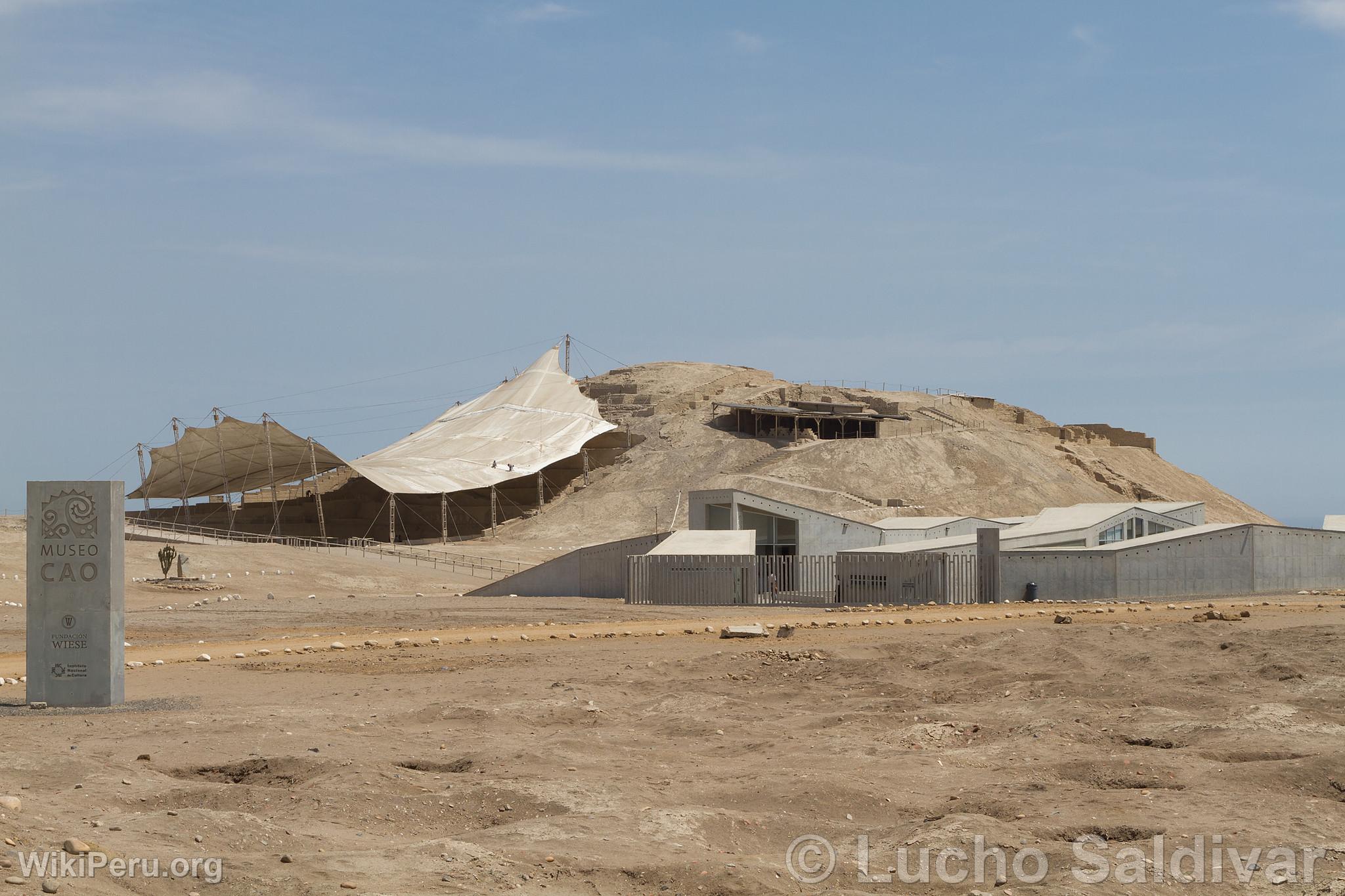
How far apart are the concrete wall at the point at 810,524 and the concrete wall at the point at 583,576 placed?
9.27ft

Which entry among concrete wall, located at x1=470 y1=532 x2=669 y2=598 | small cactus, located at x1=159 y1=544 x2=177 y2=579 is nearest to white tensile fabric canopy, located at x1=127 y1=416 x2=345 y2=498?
small cactus, located at x1=159 y1=544 x2=177 y2=579

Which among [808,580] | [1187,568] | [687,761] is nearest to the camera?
[687,761]

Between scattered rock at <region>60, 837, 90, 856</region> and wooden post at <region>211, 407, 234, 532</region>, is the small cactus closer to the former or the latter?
wooden post at <region>211, 407, 234, 532</region>

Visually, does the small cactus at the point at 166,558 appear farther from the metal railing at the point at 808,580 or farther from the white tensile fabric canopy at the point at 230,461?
the white tensile fabric canopy at the point at 230,461

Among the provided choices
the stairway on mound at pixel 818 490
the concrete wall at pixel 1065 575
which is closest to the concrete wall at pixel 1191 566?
the concrete wall at pixel 1065 575

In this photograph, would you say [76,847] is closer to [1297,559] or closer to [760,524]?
[1297,559]

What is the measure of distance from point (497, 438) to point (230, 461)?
16.3 m

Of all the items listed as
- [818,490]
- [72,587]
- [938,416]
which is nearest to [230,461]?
[818,490]

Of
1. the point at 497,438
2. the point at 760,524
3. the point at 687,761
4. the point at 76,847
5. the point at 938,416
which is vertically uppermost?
the point at 938,416

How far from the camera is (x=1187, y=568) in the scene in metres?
34.0

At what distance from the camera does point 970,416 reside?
9156cm

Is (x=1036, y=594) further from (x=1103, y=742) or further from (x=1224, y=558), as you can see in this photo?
(x=1103, y=742)

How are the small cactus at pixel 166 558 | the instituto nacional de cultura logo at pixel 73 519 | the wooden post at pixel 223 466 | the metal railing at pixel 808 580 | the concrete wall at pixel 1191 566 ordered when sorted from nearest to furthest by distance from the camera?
the instituto nacional de cultura logo at pixel 73 519 < the metal railing at pixel 808 580 < the concrete wall at pixel 1191 566 < the small cactus at pixel 166 558 < the wooden post at pixel 223 466

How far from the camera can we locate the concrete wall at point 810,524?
138 ft
